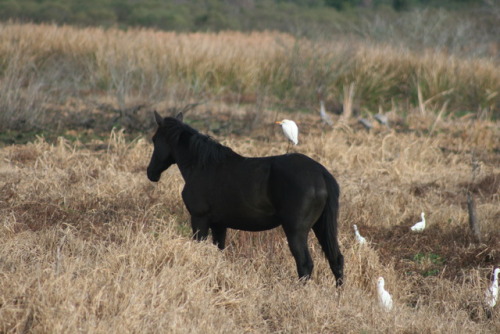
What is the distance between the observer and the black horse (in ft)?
17.5

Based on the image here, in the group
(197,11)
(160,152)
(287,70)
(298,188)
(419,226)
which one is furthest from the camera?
(197,11)

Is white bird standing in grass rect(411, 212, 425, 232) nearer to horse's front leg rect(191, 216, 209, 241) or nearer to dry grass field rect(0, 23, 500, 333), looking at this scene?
dry grass field rect(0, 23, 500, 333)

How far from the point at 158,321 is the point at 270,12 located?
47.2 meters

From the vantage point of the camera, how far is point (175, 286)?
486 centimetres

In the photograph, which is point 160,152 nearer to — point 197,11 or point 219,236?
point 219,236

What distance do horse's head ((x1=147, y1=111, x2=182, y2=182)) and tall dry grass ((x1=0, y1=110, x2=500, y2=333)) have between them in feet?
1.71

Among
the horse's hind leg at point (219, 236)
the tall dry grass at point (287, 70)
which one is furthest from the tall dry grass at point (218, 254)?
the tall dry grass at point (287, 70)

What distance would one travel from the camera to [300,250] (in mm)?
5422

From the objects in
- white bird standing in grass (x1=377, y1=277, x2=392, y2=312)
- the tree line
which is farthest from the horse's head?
the tree line

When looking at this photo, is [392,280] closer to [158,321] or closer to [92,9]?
[158,321]

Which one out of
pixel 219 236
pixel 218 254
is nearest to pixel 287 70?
pixel 219 236

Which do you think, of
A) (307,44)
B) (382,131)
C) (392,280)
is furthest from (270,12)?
(392,280)

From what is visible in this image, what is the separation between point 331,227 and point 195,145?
49.0 inches

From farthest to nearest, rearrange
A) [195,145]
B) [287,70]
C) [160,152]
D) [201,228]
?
[287,70]
[160,152]
[195,145]
[201,228]
